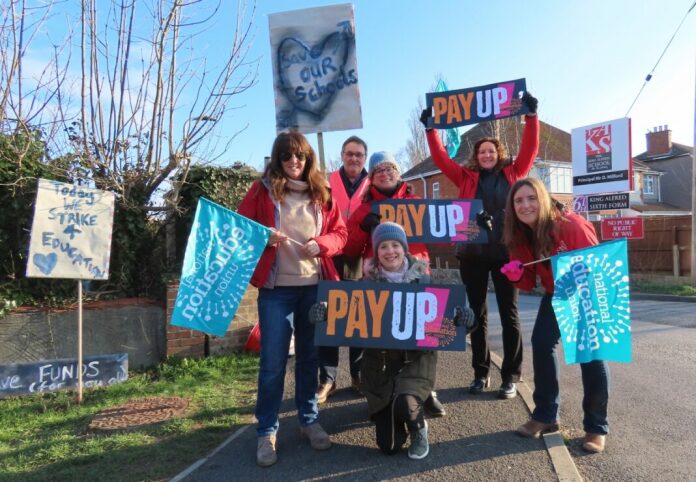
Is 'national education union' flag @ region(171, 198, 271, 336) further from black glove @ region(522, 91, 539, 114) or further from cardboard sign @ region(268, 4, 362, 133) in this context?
black glove @ region(522, 91, 539, 114)

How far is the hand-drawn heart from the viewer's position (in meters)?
4.64

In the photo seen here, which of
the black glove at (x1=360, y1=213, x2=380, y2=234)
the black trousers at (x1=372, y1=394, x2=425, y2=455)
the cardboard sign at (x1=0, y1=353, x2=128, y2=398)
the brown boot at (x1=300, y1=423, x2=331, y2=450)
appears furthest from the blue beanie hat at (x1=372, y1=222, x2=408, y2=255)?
the cardboard sign at (x1=0, y1=353, x2=128, y2=398)

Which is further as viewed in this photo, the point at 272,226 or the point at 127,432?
the point at 127,432

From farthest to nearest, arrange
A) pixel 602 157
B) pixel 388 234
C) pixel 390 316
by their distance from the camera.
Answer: pixel 602 157 < pixel 388 234 < pixel 390 316

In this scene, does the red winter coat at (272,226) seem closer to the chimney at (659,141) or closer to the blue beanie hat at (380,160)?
the blue beanie hat at (380,160)

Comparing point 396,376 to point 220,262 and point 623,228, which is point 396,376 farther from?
point 623,228

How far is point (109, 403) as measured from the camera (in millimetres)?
4293

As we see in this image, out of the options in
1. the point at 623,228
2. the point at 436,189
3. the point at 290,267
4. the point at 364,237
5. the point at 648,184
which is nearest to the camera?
the point at 290,267

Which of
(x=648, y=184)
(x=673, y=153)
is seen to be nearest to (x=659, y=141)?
(x=673, y=153)

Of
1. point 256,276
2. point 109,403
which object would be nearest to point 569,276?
point 256,276

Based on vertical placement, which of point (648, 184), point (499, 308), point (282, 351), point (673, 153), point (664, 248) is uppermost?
point (673, 153)

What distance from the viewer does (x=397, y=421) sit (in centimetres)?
301

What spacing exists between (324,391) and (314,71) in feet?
10.3

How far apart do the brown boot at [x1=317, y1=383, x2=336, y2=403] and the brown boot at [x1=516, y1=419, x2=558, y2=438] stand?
162cm
